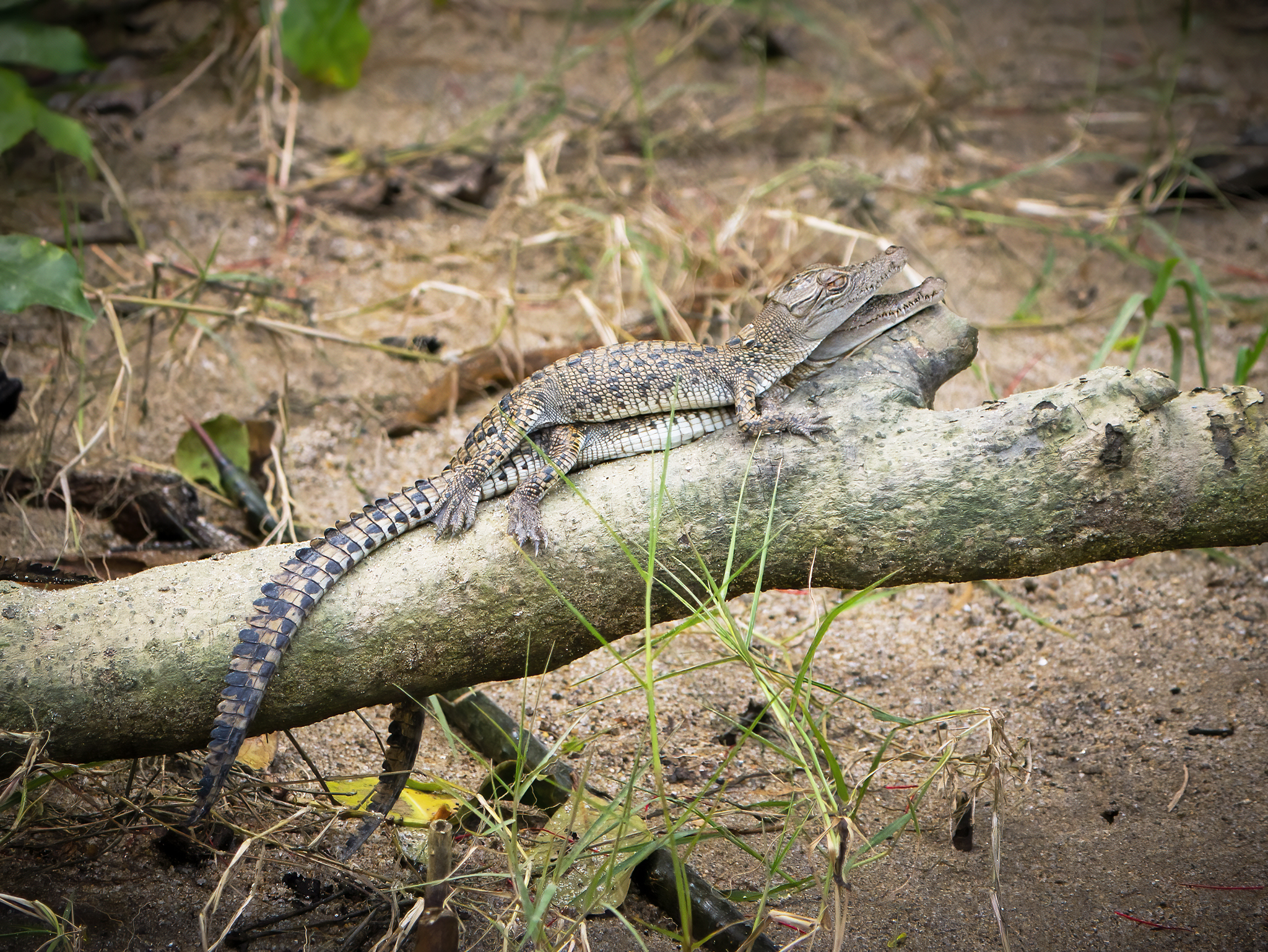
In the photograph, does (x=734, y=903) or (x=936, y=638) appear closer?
(x=734, y=903)

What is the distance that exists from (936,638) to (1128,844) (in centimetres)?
104

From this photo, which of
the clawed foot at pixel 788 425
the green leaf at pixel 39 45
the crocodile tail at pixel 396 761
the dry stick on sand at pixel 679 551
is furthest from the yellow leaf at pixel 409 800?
the green leaf at pixel 39 45

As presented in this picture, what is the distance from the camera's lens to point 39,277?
3.03 metres

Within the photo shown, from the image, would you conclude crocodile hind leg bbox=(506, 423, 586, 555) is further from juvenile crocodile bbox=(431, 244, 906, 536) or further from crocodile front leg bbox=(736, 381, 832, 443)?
crocodile front leg bbox=(736, 381, 832, 443)

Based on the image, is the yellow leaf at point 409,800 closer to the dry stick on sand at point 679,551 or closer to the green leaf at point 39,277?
the dry stick on sand at point 679,551

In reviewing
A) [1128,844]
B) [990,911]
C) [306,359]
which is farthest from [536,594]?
[306,359]

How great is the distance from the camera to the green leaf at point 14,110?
14.0 ft

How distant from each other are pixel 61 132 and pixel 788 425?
13.0 ft

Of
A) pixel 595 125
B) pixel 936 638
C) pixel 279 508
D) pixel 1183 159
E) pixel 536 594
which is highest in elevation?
pixel 595 125

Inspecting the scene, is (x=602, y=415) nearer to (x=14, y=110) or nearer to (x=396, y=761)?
(x=396, y=761)

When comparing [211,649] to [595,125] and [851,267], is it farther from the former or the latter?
[595,125]

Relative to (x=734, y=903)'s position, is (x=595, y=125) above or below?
above

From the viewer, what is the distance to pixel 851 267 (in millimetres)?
2963

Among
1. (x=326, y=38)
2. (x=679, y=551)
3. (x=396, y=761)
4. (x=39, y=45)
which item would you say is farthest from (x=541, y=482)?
(x=326, y=38)
